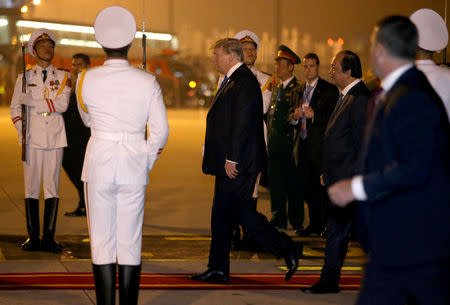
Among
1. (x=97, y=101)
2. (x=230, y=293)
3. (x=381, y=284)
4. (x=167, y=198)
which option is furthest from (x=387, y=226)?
(x=167, y=198)

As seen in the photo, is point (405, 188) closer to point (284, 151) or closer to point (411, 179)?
point (411, 179)

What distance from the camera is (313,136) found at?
27.5 feet

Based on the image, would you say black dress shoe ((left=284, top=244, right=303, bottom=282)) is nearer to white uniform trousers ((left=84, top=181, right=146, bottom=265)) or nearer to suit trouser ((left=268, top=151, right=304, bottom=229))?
white uniform trousers ((left=84, top=181, right=146, bottom=265))

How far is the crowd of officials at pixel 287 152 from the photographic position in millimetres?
3230

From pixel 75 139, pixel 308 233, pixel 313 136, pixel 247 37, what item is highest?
pixel 247 37

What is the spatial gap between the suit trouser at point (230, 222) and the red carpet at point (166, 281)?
0.22 m

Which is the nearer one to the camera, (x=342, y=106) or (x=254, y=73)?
(x=342, y=106)

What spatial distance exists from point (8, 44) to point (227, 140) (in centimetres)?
4768

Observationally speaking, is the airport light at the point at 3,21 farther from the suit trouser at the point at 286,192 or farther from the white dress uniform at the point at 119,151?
→ the white dress uniform at the point at 119,151

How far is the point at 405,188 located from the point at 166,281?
130 inches

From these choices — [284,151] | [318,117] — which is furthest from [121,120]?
[284,151]

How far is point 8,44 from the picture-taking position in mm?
51188

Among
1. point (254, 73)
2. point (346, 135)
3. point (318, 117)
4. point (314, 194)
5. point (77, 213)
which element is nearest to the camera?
point (346, 135)

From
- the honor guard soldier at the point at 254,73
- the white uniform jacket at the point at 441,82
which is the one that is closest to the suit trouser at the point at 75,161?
the honor guard soldier at the point at 254,73
